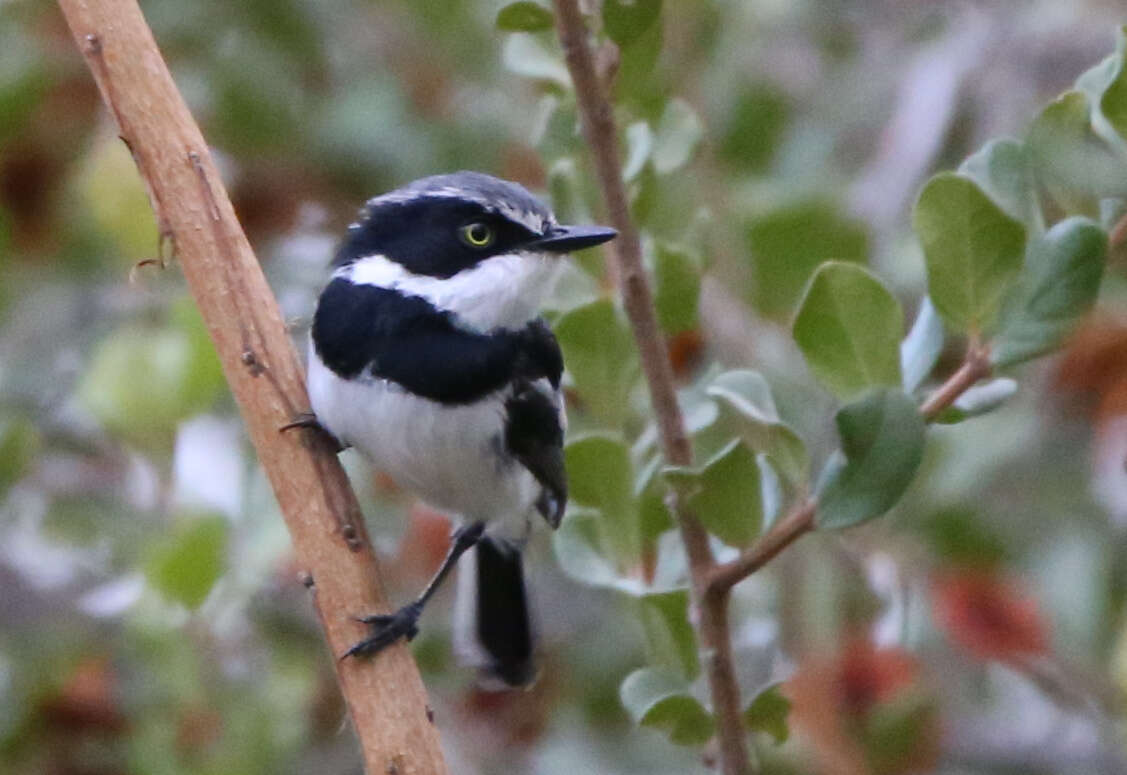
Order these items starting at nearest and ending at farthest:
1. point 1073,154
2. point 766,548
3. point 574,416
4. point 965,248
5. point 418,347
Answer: point 1073,154 → point 965,248 → point 766,548 → point 418,347 → point 574,416

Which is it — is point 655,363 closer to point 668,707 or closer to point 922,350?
point 922,350

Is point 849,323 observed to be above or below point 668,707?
above

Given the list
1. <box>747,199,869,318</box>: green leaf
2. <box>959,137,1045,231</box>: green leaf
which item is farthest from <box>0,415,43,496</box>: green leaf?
<box>959,137,1045,231</box>: green leaf

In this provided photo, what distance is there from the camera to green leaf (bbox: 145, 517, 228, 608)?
10.2 feet

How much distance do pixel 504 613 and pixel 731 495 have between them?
50.5 inches

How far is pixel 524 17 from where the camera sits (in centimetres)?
245

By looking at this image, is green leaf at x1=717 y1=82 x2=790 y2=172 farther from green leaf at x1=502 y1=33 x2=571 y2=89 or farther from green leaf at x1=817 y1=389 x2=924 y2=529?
green leaf at x1=817 y1=389 x2=924 y2=529

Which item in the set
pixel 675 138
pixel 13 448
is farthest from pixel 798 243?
pixel 13 448

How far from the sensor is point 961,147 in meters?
4.53

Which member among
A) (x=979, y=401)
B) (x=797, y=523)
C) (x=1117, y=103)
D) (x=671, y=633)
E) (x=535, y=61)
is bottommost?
(x=671, y=633)

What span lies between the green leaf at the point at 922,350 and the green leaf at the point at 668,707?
566 millimetres

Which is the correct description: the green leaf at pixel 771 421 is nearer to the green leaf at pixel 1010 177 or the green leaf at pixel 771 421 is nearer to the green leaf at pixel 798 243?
the green leaf at pixel 1010 177

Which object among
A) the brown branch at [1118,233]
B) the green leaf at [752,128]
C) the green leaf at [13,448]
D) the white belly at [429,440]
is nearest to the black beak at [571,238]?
the white belly at [429,440]

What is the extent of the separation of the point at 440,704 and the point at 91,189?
4.73 feet
